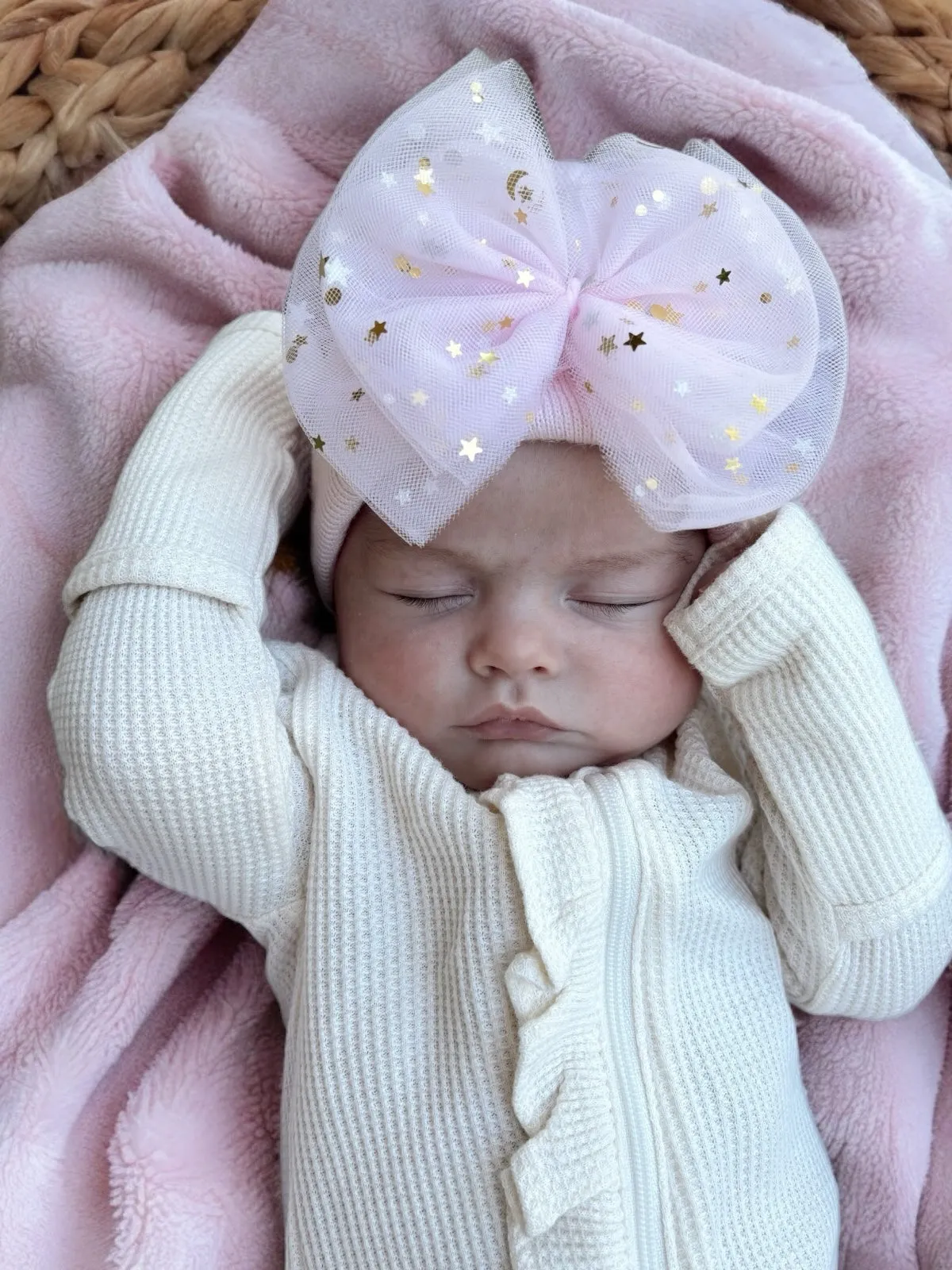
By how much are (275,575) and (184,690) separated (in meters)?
0.27

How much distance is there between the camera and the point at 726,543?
1.25 meters

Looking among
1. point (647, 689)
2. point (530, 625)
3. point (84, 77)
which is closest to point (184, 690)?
point (530, 625)

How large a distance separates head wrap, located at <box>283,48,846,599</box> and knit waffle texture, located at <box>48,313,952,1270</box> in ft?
0.48

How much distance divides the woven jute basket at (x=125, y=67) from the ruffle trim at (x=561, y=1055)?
0.85 metres

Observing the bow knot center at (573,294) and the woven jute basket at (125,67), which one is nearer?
the bow knot center at (573,294)

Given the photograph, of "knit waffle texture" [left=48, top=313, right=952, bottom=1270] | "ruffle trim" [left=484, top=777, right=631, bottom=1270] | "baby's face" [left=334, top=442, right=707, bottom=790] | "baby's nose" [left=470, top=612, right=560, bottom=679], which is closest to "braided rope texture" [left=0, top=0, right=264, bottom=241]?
"knit waffle texture" [left=48, top=313, right=952, bottom=1270]

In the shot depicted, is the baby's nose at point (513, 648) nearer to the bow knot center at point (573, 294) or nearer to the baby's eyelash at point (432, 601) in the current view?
the baby's eyelash at point (432, 601)

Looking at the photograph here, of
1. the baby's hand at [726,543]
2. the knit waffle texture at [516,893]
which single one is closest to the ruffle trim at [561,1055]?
the knit waffle texture at [516,893]

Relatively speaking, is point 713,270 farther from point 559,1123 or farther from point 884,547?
point 559,1123

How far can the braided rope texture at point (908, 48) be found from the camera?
152 cm

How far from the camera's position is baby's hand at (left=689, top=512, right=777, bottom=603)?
4.06ft

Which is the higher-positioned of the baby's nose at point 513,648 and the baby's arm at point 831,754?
the baby's nose at point 513,648

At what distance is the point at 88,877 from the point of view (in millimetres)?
1270

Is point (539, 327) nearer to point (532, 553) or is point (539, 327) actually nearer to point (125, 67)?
point (532, 553)
